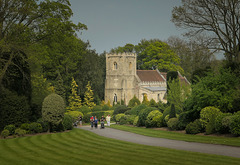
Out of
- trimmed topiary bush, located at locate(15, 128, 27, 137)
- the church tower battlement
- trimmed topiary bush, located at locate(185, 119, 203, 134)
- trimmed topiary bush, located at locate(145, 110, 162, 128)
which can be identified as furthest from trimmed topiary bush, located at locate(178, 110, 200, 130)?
the church tower battlement

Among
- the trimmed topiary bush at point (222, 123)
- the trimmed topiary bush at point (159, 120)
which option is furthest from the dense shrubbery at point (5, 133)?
the trimmed topiary bush at point (222, 123)


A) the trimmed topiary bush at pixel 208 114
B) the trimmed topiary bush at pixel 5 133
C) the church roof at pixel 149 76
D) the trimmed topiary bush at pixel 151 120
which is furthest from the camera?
the church roof at pixel 149 76

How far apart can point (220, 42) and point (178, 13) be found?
440cm

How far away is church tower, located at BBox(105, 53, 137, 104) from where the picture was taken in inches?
2402

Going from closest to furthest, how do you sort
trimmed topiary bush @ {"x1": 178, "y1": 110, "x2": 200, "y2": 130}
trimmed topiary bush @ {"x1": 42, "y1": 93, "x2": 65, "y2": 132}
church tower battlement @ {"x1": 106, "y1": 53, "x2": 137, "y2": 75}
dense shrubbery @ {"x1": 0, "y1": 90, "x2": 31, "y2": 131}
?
dense shrubbery @ {"x1": 0, "y1": 90, "x2": 31, "y2": 131}, trimmed topiary bush @ {"x1": 178, "y1": 110, "x2": 200, "y2": 130}, trimmed topiary bush @ {"x1": 42, "y1": 93, "x2": 65, "y2": 132}, church tower battlement @ {"x1": 106, "y1": 53, "x2": 137, "y2": 75}

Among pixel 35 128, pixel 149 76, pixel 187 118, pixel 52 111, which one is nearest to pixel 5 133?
pixel 35 128

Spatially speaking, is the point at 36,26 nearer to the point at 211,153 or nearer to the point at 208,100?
the point at 208,100

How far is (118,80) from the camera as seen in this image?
61188 millimetres

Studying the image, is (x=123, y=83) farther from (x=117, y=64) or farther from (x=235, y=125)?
(x=235, y=125)

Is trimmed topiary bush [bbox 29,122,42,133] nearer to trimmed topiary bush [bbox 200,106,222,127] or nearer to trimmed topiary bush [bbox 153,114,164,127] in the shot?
trimmed topiary bush [bbox 153,114,164,127]

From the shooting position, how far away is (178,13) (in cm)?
2419

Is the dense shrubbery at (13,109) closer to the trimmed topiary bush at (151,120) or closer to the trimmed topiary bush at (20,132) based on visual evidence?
the trimmed topiary bush at (20,132)

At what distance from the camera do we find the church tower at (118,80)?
61.0 meters

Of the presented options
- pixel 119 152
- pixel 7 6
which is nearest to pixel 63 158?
pixel 119 152
